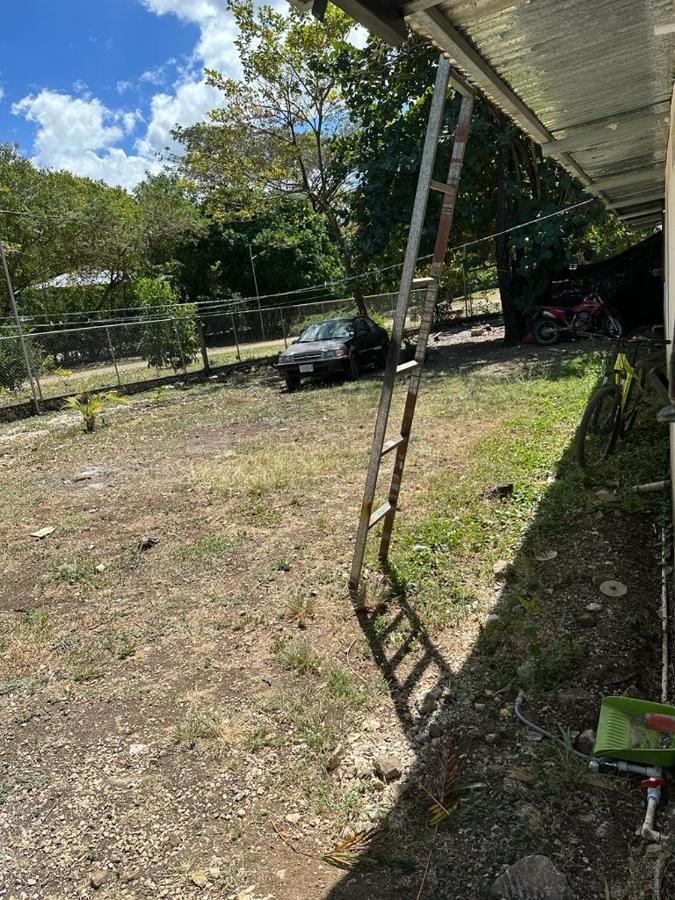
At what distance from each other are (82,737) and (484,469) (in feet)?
13.8

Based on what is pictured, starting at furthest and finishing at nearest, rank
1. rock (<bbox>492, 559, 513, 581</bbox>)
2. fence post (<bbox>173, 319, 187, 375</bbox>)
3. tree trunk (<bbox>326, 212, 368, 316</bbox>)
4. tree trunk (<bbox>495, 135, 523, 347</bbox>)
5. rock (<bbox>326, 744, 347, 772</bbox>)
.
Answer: fence post (<bbox>173, 319, 187, 375</bbox>) → tree trunk (<bbox>326, 212, 368, 316</bbox>) → tree trunk (<bbox>495, 135, 523, 347</bbox>) → rock (<bbox>492, 559, 513, 581</bbox>) → rock (<bbox>326, 744, 347, 772</bbox>)

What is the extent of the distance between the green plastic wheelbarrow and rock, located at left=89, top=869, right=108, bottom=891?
1885 mm

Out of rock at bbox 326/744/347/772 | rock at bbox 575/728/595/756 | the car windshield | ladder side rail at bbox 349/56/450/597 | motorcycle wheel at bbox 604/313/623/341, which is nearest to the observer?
rock at bbox 575/728/595/756

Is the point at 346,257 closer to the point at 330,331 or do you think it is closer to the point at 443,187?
the point at 330,331

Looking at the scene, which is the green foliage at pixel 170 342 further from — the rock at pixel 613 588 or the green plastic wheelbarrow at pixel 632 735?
the green plastic wheelbarrow at pixel 632 735

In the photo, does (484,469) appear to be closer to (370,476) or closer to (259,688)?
(370,476)

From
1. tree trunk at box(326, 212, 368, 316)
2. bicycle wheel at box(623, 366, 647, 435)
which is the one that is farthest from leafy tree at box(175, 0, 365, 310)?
bicycle wheel at box(623, 366, 647, 435)

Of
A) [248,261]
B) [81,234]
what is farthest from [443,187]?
[248,261]

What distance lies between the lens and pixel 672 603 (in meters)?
3.21

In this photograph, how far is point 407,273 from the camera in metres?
3.28

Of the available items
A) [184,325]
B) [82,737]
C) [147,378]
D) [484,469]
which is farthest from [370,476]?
[184,325]

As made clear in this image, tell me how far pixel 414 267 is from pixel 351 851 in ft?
9.12

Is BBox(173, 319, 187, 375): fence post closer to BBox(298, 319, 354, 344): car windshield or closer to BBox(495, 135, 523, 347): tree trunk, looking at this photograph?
BBox(298, 319, 354, 344): car windshield

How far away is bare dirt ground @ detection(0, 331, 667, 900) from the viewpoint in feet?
6.97
